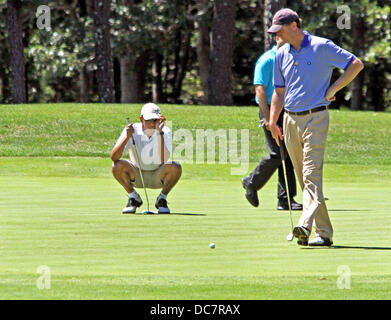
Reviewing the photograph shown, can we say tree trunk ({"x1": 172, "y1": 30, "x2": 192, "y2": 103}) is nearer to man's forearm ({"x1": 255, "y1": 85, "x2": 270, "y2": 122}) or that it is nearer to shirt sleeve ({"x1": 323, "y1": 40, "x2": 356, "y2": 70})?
man's forearm ({"x1": 255, "y1": 85, "x2": 270, "y2": 122})

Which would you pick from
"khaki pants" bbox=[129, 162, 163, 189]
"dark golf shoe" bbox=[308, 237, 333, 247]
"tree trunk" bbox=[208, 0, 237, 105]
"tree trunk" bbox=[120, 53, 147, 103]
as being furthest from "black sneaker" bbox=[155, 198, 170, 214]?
"tree trunk" bbox=[120, 53, 147, 103]

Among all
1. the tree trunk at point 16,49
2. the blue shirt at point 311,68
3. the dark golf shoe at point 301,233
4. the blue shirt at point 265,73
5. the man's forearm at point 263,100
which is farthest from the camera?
the tree trunk at point 16,49

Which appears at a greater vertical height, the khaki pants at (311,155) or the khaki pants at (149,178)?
the khaki pants at (311,155)

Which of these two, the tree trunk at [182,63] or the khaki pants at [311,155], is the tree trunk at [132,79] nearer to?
the tree trunk at [182,63]

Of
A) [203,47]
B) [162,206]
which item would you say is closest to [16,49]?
[203,47]

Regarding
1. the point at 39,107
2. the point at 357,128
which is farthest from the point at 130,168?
the point at 39,107

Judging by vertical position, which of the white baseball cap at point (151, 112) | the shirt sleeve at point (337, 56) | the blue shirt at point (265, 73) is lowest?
the white baseball cap at point (151, 112)

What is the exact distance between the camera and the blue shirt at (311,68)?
916cm

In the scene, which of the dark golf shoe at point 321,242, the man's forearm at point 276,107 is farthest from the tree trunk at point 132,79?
the dark golf shoe at point 321,242

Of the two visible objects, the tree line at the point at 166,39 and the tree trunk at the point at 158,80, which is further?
the tree trunk at the point at 158,80

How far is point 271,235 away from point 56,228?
2.15m

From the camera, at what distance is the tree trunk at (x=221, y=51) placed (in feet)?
109

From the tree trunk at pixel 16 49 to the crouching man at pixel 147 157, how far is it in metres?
25.2

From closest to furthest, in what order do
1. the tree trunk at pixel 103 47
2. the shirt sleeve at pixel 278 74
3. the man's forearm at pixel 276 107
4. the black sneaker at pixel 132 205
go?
the shirt sleeve at pixel 278 74 → the man's forearm at pixel 276 107 → the black sneaker at pixel 132 205 → the tree trunk at pixel 103 47
